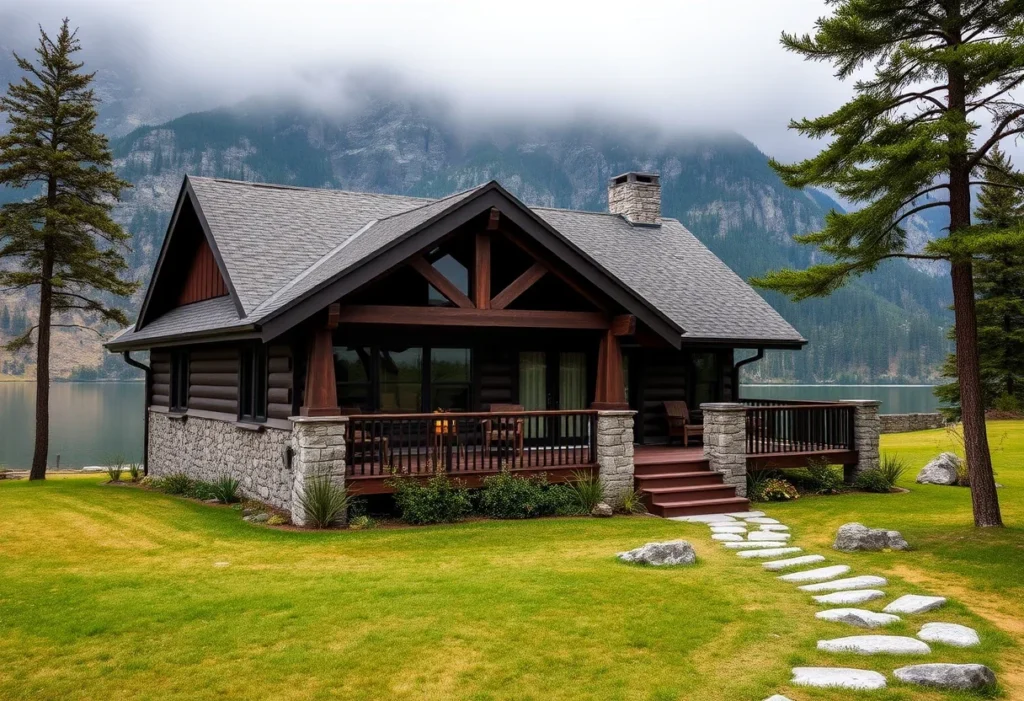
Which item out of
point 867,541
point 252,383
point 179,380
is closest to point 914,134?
point 867,541

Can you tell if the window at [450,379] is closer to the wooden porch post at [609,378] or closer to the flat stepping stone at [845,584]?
the wooden porch post at [609,378]

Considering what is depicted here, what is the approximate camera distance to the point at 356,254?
1355cm

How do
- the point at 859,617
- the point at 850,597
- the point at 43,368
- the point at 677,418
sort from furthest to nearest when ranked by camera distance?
the point at 43,368
the point at 677,418
the point at 850,597
the point at 859,617

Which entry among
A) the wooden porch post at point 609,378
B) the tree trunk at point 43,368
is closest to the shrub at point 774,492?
the wooden porch post at point 609,378

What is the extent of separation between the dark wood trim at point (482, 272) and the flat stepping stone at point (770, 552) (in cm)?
568

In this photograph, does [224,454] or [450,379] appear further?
[224,454]

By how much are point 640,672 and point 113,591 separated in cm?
546

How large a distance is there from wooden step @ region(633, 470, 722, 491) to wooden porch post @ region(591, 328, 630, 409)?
129cm

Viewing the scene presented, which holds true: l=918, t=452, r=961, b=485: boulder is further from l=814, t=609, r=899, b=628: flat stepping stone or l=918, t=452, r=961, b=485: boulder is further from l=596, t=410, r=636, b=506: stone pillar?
l=814, t=609, r=899, b=628: flat stepping stone

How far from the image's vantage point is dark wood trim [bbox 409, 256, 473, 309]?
13289 mm

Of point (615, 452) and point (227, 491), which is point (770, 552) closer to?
point (615, 452)

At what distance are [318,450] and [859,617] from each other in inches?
302

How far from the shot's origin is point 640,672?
634 centimetres

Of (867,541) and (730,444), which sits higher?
(730,444)
